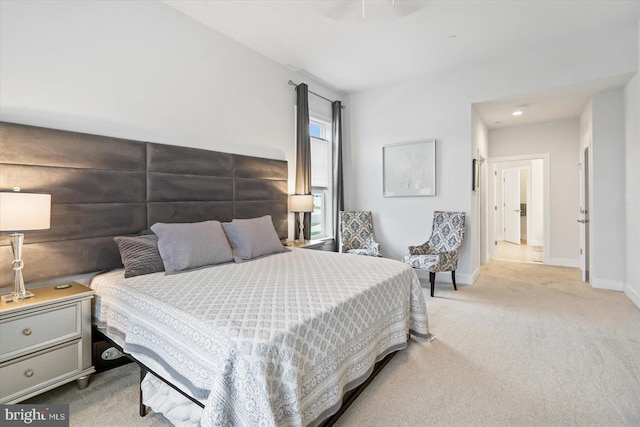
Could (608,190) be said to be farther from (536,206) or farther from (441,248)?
(536,206)

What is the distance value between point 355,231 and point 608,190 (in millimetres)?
3398

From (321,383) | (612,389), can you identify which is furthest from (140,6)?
(612,389)

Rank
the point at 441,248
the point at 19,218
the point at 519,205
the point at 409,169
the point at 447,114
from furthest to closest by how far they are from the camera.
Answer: the point at 519,205 → the point at 409,169 → the point at 447,114 → the point at 441,248 → the point at 19,218

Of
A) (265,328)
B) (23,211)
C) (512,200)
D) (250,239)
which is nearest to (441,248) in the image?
(250,239)

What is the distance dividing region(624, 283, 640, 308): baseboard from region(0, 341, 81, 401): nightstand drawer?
5247 mm

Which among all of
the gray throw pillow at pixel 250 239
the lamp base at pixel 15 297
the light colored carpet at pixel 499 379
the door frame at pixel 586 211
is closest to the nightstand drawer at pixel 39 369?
the light colored carpet at pixel 499 379

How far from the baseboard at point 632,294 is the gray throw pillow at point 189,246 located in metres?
4.37

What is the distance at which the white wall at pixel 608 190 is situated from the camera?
3910 millimetres

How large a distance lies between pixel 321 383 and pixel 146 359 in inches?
38.3

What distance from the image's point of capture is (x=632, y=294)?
11.6ft

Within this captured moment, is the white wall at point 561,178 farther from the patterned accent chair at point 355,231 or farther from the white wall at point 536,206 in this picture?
the patterned accent chair at point 355,231

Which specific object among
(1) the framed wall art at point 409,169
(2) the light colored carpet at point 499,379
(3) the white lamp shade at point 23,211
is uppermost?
(1) the framed wall art at point 409,169

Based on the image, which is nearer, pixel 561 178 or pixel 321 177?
pixel 321 177

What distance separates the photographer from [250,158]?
365 cm
